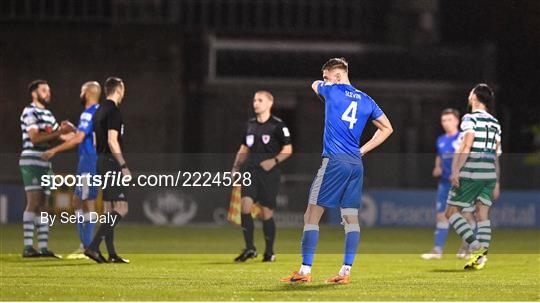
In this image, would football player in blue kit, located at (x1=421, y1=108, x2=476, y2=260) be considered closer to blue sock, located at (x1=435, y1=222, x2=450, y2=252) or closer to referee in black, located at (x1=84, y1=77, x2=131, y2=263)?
blue sock, located at (x1=435, y1=222, x2=450, y2=252)

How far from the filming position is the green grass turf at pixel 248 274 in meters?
12.2

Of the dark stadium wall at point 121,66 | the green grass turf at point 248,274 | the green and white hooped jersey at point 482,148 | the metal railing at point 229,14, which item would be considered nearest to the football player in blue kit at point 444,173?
the green grass turf at point 248,274

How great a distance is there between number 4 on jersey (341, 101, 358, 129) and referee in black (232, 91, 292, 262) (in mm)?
3549

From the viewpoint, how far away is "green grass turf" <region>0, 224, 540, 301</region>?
12.2m

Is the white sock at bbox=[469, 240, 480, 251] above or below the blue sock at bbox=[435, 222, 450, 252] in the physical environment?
above

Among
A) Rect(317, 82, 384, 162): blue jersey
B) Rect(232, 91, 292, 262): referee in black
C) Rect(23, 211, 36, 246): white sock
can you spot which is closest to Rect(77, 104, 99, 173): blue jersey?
Rect(23, 211, 36, 246): white sock

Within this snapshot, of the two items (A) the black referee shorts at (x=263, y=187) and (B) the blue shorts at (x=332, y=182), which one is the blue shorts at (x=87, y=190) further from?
(B) the blue shorts at (x=332, y=182)

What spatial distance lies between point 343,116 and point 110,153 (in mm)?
3921

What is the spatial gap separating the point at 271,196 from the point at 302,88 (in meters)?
19.2

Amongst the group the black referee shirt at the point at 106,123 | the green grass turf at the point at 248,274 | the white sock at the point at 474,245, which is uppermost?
the black referee shirt at the point at 106,123

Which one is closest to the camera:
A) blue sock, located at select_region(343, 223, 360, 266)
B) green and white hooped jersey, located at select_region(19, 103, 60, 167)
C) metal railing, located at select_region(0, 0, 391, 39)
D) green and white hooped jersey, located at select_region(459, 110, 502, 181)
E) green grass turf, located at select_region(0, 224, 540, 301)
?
green grass turf, located at select_region(0, 224, 540, 301)

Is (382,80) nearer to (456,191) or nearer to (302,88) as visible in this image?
(302,88)

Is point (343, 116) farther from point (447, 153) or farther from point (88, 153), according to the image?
point (447, 153)

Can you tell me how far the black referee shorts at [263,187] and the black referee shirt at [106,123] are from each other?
1.84 m
